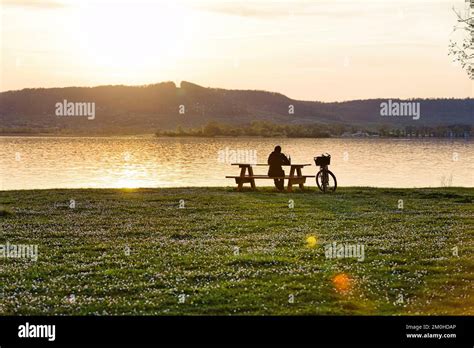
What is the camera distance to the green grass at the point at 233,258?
12.5 m

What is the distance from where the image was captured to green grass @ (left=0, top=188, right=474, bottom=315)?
1250 centimetres

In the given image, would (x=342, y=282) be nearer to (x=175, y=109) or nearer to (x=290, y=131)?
(x=290, y=131)

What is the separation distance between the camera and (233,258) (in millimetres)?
16391

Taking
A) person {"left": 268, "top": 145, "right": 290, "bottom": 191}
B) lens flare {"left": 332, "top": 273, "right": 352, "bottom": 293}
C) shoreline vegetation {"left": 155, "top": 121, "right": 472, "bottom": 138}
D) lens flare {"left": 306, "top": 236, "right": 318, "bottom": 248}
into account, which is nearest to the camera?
lens flare {"left": 332, "top": 273, "right": 352, "bottom": 293}

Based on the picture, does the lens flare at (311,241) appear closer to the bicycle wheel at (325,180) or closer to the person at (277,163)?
the bicycle wheel at (325,180)

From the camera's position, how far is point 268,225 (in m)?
21.9

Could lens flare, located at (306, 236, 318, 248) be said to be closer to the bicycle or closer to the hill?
the bicycle

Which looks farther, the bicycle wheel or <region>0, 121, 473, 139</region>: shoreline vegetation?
<region>0, 121, 473, 139</region>: shoreline vegetation


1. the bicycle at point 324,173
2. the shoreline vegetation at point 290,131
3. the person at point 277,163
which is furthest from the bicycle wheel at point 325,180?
the shoreline vegetation at point 290,131

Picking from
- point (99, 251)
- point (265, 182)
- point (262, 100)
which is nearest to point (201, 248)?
point (99, 251)

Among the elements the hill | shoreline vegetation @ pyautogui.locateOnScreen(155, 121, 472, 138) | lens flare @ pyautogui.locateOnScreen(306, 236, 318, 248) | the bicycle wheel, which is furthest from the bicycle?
shoreline vegetation @ pyautogui.locateOnScreen(155, 121, 472, 138)

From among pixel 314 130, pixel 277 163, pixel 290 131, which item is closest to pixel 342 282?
pixel 277 163

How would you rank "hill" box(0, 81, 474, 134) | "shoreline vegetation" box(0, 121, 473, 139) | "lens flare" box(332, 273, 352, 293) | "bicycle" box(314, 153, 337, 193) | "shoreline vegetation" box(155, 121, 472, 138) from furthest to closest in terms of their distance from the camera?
A: "shoreline vegetation" box(0, 121, 473, 139) → "shoreline vegetation" box(155, 121, 472, 138) → "hill" box(0, 81, 474, 134) → "bicycle" box(314, 153, 337, 193) → "lens flare" box(332, 273, 352, 293)
